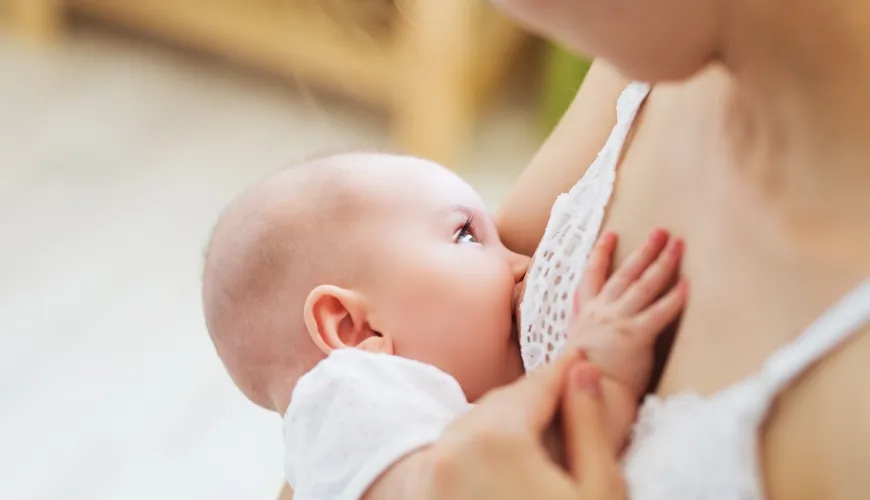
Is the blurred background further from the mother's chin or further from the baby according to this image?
the mother's chin

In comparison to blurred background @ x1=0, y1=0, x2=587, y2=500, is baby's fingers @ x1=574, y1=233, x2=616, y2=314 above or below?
→ above

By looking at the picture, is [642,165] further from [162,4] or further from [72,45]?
[72,45]

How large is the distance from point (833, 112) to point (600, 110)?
0.30 meters

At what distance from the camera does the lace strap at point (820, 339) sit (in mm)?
504

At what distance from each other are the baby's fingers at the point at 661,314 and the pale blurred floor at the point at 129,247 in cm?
109

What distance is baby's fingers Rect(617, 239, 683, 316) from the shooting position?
65 cm

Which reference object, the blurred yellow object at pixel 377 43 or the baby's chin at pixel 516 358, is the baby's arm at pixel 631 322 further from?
the blurred yellow object at pixel 377 43

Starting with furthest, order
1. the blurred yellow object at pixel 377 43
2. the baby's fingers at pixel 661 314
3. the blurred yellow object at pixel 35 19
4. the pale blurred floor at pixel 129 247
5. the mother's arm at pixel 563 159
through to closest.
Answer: the blurred yellow object at pixel 35 19
the blurred yellow object at pixel 377 43
the pale blurred floor at pixel 129 247
the mother's arm at pixel 563 159
the baby's fingers at pixel 661 314

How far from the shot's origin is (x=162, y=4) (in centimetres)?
244

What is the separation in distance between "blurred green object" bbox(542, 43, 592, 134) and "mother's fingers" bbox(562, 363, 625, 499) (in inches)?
58.8

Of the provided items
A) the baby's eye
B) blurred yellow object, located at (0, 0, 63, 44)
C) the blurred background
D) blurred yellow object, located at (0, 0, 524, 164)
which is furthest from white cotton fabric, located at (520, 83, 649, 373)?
blurred yellow object, located at (0, 0, 63, 44)

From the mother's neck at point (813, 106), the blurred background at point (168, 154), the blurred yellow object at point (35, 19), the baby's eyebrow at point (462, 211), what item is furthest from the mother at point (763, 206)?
the blurred yellow object at point (35, 19)

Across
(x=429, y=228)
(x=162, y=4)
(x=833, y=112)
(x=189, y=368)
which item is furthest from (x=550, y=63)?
(x=833, y=112)

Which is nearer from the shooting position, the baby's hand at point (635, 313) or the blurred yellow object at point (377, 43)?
the baby's hand at point (635, 313)
